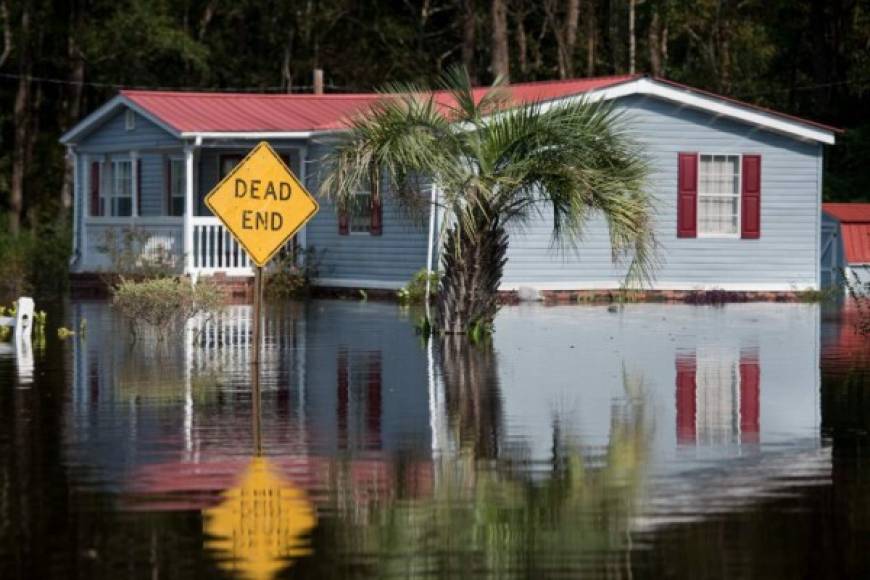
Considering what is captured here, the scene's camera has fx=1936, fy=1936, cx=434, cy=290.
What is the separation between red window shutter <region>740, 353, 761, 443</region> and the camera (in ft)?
46.4

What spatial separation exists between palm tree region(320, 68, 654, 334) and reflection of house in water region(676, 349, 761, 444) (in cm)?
162

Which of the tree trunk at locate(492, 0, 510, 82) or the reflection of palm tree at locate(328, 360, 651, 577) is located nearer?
the reflection of palm tree at locate(328, 360, 651, 577)

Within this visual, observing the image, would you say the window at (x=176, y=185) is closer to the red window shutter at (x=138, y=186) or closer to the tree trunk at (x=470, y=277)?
the red window shutter at (x=138, y=186)

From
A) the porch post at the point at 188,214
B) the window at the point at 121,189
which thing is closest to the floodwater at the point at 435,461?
the porch post at the point at 188,214

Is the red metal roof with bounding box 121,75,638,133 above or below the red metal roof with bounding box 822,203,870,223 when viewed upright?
above

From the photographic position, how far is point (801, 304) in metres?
33.7

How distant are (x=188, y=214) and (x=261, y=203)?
17.8m

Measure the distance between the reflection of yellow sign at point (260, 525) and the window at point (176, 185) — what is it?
2697 centimetres

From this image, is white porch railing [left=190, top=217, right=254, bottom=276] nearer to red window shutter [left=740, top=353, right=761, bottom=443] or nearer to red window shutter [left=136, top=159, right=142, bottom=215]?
red window shutter [left=136, top=159, right=142, bottom=215]

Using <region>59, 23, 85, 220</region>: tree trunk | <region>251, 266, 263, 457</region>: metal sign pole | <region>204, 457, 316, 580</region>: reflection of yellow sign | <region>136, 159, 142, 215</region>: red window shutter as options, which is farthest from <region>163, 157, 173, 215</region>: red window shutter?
<region>204, 457, 316, 580</region>: reflection of yellow sign

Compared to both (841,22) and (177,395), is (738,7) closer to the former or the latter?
(841,22)

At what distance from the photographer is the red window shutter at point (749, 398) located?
14.2 metres

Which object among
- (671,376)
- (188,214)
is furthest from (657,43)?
(671,376)

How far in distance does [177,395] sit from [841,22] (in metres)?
38.2
